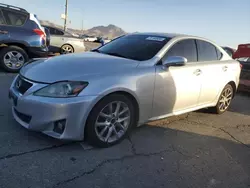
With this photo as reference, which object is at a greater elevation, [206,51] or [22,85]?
[206,51]

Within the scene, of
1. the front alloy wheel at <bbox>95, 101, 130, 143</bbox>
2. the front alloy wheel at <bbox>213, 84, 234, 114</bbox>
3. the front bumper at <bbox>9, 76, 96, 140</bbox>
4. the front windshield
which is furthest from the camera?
the front alloy wheel at <bbox>213, 84, 234, 114</bbox>

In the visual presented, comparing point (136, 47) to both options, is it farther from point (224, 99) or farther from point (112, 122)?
point (224, 99)

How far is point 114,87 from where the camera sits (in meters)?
3.14

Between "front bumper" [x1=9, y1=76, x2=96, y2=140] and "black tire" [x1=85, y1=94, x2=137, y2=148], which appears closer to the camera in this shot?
"front bumper" [x1=9, y1=76, x2=96, y2=140]

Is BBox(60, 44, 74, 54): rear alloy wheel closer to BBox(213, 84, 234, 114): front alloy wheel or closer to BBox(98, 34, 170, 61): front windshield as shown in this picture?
BBox(98, 34, 170, 61): front windshield

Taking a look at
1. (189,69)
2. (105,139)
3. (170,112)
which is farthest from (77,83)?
(189,69)

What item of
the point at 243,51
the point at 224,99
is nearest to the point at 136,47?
the point at 224,99

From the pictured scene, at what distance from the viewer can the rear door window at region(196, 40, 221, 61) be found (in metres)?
4.56

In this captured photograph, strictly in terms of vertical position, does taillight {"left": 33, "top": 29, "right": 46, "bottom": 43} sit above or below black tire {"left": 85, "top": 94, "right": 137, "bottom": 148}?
above

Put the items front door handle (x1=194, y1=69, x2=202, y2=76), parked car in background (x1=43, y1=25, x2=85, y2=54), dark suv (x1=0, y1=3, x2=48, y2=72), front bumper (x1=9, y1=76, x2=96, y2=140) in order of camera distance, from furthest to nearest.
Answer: parked car in background (x1=43, y1=25, x2=85, y2=54) < dark suv (x1=0, y1=3, x2=48, y2=72) < front door handle (x1=194, y1=69, x2=202, y2=76) < front bumper (x1=9, y1=76, x2=96, y2=140)

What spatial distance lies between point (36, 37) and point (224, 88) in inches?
198

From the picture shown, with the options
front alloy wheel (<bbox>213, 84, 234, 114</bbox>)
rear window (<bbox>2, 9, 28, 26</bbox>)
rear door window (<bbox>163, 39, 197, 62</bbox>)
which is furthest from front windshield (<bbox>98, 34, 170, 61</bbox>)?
rear window (<bbox>2, 9, 28, 26</bbox>)

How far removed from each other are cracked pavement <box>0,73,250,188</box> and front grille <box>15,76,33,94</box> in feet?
1.93

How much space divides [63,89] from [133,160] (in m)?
1.16
